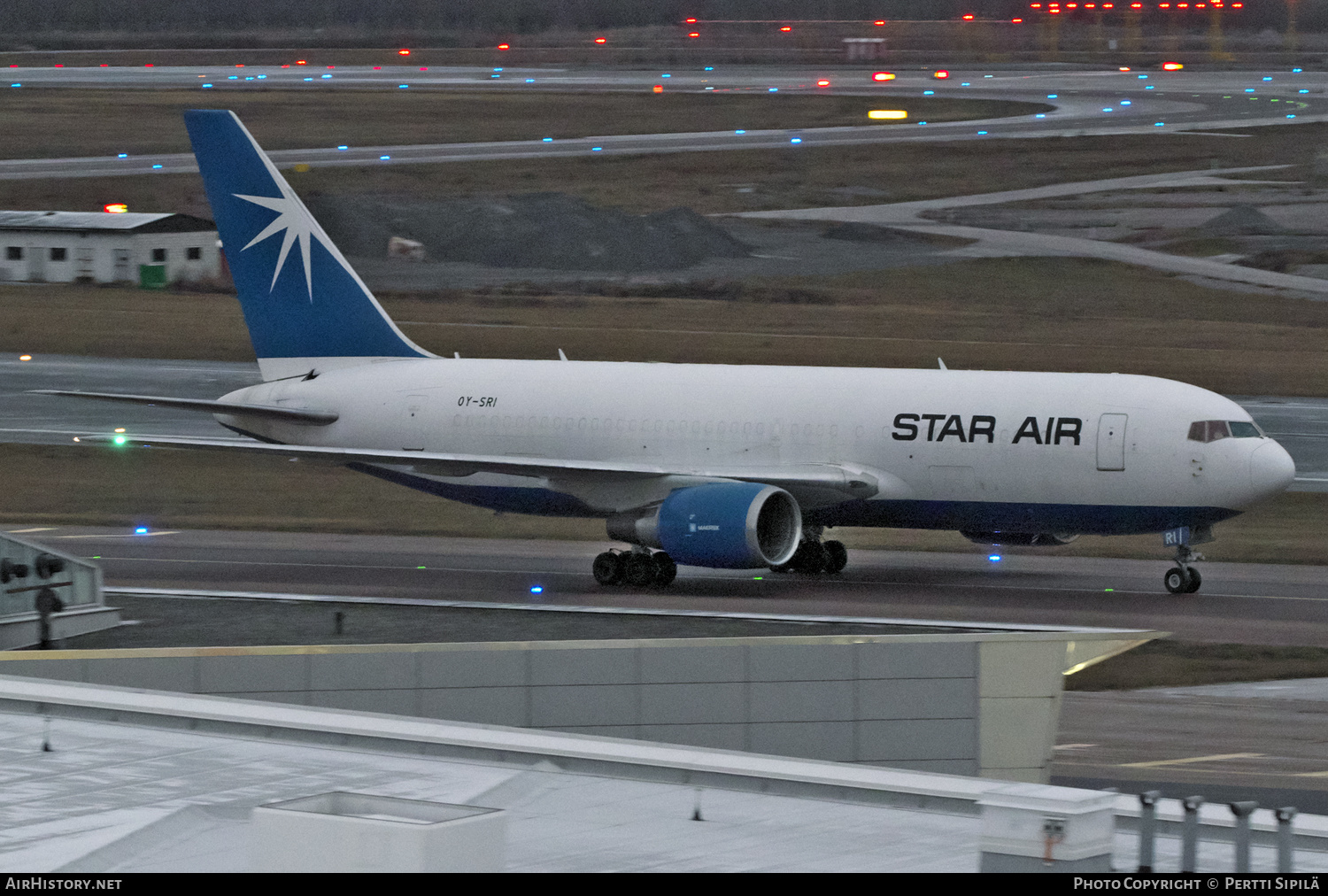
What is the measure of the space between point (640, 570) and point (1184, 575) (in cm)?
1067

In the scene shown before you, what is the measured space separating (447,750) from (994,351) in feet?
193

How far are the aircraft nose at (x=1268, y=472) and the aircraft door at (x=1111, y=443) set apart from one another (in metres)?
2.41

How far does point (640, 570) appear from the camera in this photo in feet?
131

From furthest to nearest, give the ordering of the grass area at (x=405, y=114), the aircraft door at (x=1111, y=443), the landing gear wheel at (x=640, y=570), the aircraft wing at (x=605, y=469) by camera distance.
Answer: the grass area at (x=405, y=114) < the landing gear wheel at (x=640, y=570) < the aircraft wing at (x=605, y=469) < the aircraft door at (x=1111, y=443)

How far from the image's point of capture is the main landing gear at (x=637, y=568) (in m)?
40.1

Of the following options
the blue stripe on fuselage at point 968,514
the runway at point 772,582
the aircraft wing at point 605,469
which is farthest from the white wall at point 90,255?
the aircraft wing at point 605,469

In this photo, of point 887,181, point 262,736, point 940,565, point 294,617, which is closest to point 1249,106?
point 887,181

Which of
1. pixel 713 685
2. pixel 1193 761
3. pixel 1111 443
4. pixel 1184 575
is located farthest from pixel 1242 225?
pixel 713 685

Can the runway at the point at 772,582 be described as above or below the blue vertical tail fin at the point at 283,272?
below

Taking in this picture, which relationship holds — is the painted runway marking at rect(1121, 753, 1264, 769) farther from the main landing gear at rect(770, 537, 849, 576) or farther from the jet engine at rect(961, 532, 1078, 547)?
the main landing gear at rect(770, 537, 849, 576)

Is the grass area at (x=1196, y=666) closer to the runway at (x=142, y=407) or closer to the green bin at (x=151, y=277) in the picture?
the runway at (x=142, y=407)

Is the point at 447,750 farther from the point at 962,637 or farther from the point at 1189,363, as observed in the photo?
the point at 1189,363

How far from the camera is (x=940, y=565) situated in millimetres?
43844

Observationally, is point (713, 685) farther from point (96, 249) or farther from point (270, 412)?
point (96, 249)
